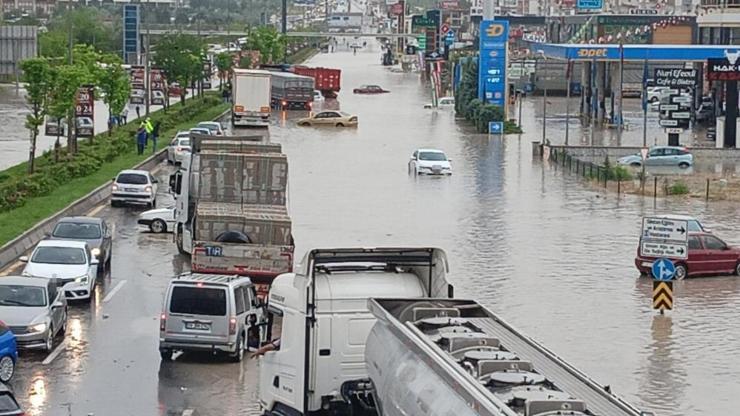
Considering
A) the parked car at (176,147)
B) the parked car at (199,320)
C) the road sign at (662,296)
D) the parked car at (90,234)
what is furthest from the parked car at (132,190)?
the parked car at (199,320)

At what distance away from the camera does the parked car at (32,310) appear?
79.0 feet

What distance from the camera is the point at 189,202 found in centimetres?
3538

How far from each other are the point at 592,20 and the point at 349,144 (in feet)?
154

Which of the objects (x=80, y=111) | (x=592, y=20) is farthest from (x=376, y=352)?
(x=592, y=20)

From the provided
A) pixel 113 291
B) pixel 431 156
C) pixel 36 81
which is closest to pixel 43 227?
pixel 113 291

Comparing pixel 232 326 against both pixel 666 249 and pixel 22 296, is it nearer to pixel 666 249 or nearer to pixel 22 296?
pixel 22 296

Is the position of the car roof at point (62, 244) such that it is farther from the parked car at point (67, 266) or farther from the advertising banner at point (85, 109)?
the advertising banner at point (85, 109)

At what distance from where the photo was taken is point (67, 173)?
1961 inches

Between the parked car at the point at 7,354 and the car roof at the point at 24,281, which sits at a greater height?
the car roof at the point at 24,281

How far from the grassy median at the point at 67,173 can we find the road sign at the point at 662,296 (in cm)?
1471

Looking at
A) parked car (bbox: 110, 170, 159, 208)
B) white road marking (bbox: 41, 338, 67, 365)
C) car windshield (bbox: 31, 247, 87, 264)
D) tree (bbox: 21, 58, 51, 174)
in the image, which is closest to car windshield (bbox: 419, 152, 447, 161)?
tree (bbox: 21, 58, 51, 174)

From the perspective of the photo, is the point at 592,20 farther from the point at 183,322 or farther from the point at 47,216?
the point at 183,322

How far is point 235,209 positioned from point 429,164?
24.1m

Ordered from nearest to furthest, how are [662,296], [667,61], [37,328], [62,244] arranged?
1. [37,328]
2. [662,296]
3. [62,244]
4. [667,61]
